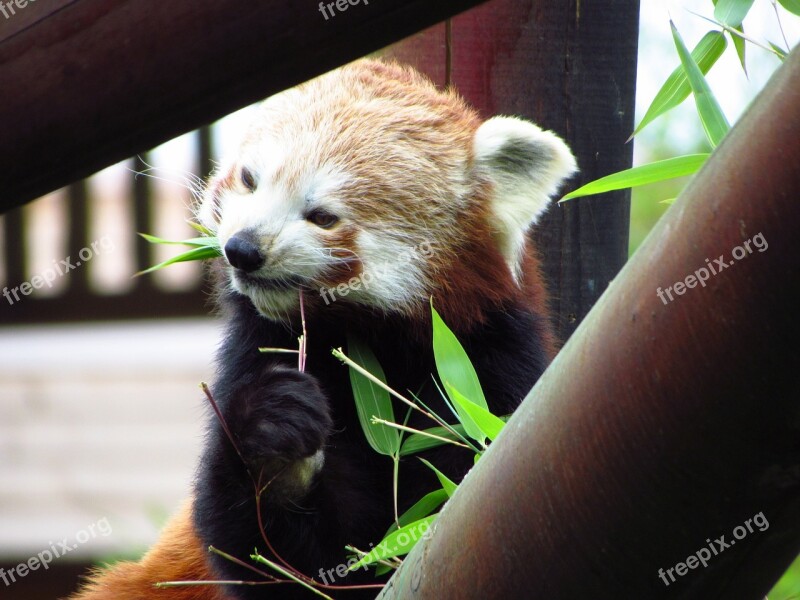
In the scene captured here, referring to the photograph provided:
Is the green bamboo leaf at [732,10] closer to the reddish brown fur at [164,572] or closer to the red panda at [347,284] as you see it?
the red panda at [347,284]

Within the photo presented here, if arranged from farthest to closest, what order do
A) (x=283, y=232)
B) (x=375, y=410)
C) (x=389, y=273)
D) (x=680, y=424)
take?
(x=389, y=273) → (x=283, y=232) → (x=375, y=410) → (x=680, y=424)

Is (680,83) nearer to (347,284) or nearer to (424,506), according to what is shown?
(347,284)

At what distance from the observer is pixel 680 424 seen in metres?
0.93

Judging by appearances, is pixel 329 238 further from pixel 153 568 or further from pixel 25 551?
pixel 25 551

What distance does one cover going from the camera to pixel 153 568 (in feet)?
9.93

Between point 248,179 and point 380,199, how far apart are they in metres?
0.33

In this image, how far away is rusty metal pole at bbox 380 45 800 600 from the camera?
0.86m

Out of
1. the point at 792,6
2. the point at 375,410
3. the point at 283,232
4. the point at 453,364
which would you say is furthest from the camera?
the point at 283,232

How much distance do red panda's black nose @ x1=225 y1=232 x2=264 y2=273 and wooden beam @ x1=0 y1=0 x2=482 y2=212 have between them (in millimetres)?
1198

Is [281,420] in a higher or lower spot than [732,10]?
lower

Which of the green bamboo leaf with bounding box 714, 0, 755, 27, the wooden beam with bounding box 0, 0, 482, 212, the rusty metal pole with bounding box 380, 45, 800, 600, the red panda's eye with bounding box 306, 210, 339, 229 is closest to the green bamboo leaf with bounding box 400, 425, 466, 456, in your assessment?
the red panda's eye with bounding box 306, 210, 339, 229

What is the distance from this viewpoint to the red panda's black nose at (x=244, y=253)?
2084mm

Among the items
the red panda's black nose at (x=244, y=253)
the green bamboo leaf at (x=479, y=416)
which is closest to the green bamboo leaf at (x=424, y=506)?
the green bamboo leaf at (x=479, y=416)

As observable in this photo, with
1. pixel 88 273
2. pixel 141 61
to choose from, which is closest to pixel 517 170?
pixel 141 61
